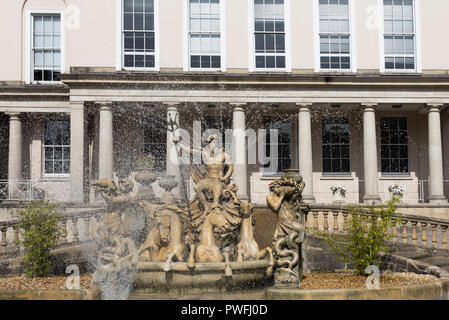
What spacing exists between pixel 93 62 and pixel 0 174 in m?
7.78

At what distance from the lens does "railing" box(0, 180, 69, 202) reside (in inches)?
885

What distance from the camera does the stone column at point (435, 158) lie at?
2268 centimetres

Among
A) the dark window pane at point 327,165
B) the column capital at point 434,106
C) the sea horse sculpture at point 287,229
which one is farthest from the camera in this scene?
the dark window pane at point 327,165

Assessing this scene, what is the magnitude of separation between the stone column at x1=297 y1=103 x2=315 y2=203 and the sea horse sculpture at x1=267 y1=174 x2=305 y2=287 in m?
13.3

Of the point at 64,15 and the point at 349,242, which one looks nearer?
the point at 349,242

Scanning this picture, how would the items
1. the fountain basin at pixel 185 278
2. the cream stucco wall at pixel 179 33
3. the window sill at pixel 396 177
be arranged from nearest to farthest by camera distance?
the fountain basin at pixel 185 278 → the cream stucco wall at pixel 179 33 → the window sill at pixel 396 177

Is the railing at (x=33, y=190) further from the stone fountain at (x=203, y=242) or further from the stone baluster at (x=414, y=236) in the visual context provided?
the stone baluster at (x=414, y=236)

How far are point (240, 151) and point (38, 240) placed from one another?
1434cm

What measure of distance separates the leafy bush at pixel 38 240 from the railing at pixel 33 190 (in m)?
12.4

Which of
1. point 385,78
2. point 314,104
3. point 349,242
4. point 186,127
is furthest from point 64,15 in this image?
point 349,242

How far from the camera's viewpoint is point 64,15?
971 inches

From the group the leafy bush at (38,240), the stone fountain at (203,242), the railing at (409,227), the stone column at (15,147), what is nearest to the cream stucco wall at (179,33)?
the stone column at (15,147)

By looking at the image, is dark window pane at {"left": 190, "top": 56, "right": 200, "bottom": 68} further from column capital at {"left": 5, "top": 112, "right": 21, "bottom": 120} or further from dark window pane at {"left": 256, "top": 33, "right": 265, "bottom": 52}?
column capital at {"left": 5, "top": 112, "right": 21, "bottom": 120}
